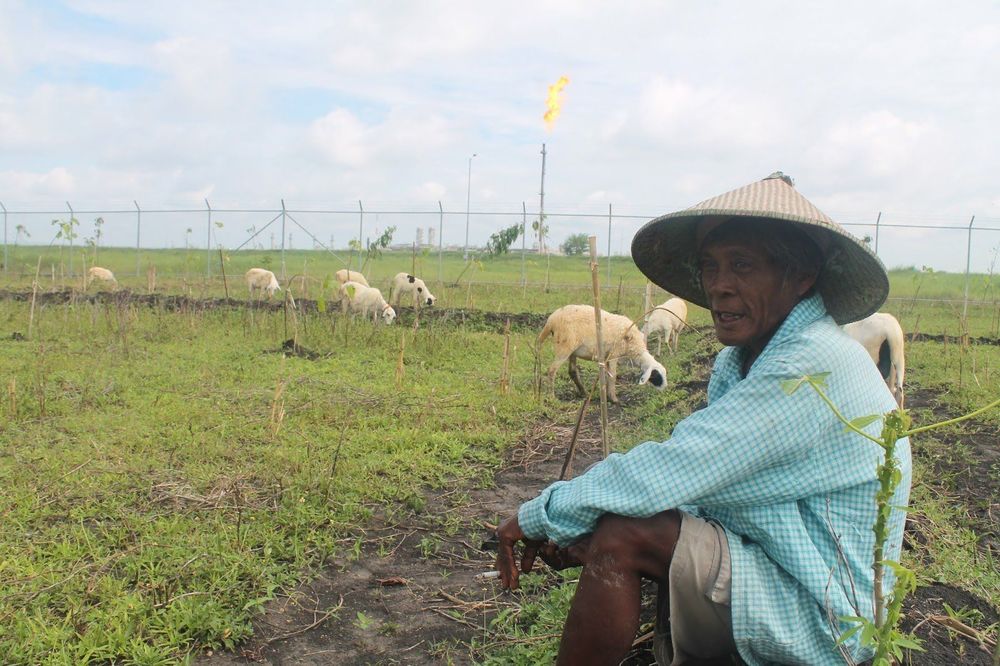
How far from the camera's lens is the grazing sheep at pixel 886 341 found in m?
7.60

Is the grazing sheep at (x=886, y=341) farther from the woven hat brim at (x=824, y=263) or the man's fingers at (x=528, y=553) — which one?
the man's fingers at (x=528, y=553)

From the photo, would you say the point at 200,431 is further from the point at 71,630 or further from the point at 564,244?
the point at 564,244

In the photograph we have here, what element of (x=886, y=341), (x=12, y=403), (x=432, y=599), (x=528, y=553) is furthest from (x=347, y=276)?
(x=528, y=553)

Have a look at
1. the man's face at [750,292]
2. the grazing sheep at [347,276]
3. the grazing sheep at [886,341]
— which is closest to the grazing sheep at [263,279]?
the grazing sheep at [347,276]

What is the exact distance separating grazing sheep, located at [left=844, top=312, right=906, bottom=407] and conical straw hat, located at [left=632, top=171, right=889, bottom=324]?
5.53m

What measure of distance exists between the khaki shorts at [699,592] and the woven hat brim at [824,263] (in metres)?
0.81

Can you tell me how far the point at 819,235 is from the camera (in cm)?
235

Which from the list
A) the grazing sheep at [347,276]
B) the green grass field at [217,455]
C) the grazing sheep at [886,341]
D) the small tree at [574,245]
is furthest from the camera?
the small tree at [574,245]

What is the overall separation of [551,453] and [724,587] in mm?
3732

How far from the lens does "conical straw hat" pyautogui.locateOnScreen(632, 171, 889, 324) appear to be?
221 centimetres

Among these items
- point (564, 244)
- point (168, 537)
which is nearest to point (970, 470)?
point (168, 537)

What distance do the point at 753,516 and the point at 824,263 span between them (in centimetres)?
79

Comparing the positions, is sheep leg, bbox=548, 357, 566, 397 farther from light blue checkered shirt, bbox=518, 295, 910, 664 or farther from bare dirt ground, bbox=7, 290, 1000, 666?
light blue checkered shirt, bbox=518, 295, 910, 664

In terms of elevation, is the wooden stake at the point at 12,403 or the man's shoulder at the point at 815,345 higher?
the man's shoulder at the point at 815,345
